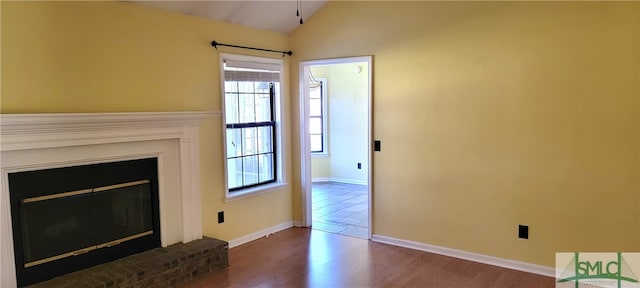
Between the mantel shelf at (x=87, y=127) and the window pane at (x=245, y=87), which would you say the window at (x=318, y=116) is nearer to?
the window pane at (x=245, y=87)

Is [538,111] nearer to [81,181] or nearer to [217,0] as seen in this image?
[217,0]

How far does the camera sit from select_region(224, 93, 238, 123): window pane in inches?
167

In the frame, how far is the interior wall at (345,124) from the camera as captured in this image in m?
7.27

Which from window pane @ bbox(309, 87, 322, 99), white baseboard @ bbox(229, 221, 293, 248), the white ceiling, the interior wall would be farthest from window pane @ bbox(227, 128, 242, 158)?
window pane @ bbox(309, 87, 322, 99)

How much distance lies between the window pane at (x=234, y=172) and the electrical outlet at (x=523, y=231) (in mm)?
2635

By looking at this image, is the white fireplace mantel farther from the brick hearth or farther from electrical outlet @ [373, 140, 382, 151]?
electrical outlet @ [373, 140, 382, 151]

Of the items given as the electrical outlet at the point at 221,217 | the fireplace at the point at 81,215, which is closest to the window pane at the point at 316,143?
the electrical outlet at the point at 221,217

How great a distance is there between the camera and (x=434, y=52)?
12.7 feet

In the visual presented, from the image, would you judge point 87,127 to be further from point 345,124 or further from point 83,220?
point 345,124

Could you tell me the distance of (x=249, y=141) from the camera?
4516 mm

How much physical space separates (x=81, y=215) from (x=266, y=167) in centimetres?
200

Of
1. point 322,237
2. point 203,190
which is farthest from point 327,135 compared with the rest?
point 203,190

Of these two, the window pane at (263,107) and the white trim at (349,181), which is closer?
the window pane at (263,107)

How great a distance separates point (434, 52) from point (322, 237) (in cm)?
216
